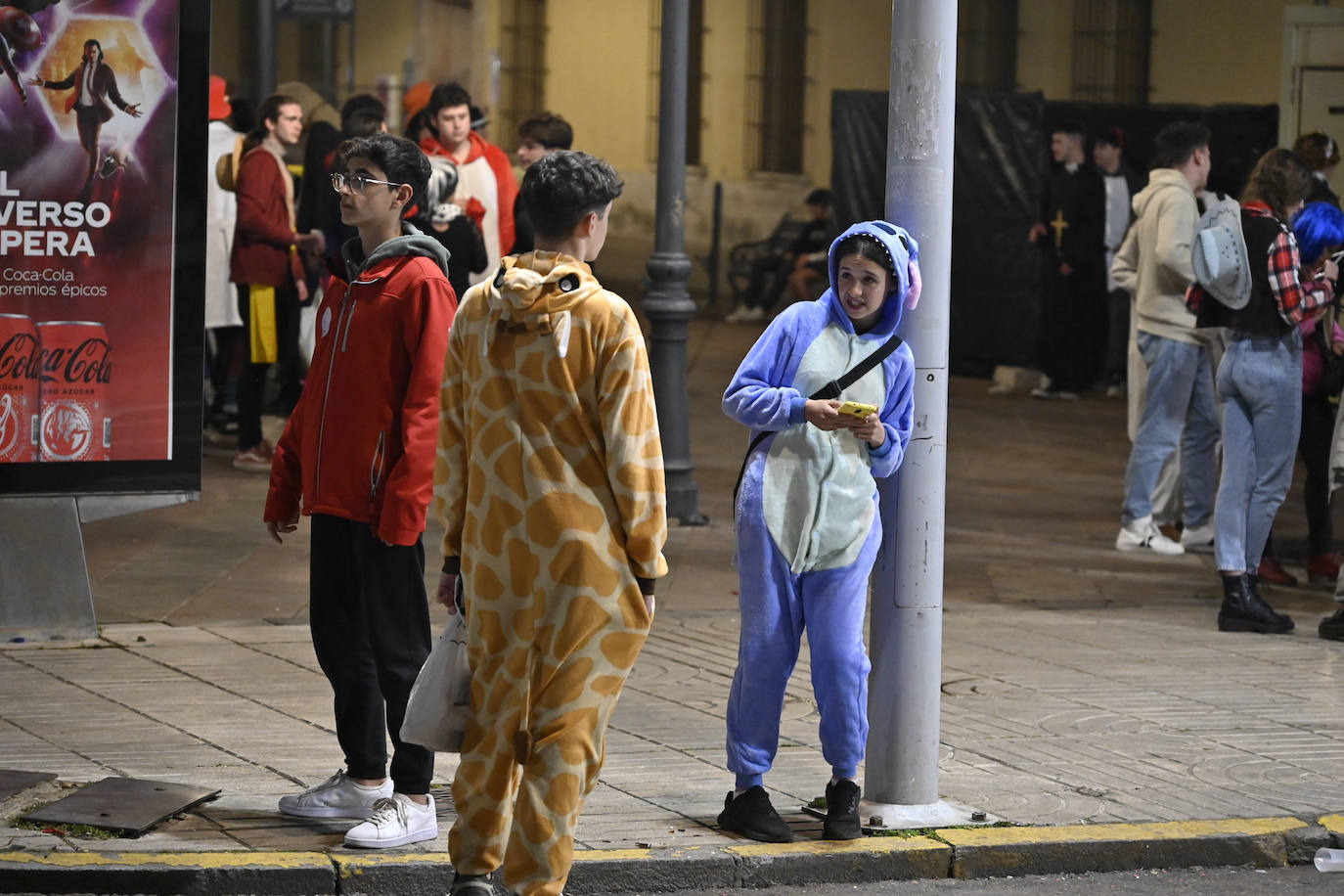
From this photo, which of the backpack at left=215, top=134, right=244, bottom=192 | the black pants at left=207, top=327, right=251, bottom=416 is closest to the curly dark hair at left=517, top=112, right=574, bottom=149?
the backpack at left=215, top=134, right=244, bottom=192

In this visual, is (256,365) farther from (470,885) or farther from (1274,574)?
(470,885)

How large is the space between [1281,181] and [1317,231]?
33 cm

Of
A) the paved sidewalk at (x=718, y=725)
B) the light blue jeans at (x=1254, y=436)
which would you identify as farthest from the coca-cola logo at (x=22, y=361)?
the light blue jeans at (x=1254, y=436)

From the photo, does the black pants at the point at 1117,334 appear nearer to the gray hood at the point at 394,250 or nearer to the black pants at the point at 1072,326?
the black pants at the point at 1072,326

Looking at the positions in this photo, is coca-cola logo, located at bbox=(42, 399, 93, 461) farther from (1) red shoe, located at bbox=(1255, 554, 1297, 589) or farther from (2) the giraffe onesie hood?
(1) red shoe, located at bbox=(1255, 554, 1297, 589)

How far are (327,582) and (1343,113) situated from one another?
9.79 m

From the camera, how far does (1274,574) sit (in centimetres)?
995

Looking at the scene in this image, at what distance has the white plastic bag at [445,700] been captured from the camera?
479 cm

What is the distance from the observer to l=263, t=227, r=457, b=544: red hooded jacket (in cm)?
537

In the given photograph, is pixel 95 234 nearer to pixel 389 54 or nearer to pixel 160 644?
pixel 160 644

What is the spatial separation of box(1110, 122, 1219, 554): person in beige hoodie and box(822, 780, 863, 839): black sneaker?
200 inches

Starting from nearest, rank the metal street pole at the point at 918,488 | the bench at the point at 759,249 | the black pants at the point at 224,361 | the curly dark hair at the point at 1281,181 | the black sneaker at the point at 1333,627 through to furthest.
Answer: the metal street pole at the point at 918,488
the black sneaker at the point at 1333,627
the curly dark hair at the point at 1281,181
the black pants at the point at 224,361
the bench at the point at 759,249

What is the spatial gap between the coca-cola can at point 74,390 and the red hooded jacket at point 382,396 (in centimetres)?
255

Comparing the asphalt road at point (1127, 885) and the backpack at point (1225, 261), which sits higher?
the backpack at point (1225, 261)
